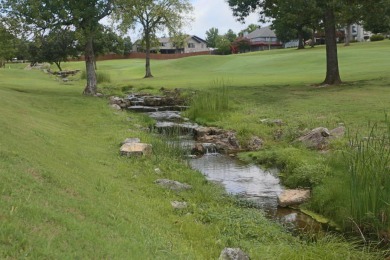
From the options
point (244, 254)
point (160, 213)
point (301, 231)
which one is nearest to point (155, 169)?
point (160, 213)

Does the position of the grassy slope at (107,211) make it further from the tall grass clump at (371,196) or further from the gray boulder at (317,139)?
the gray boulder at (317,139)

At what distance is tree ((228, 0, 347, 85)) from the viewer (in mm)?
22747

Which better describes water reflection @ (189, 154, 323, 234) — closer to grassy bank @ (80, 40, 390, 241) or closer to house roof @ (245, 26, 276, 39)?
grassy bank @ (80, 40, 390, 241)

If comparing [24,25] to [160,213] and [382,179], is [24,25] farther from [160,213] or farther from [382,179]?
[382,179]

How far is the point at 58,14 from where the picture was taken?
22531mm

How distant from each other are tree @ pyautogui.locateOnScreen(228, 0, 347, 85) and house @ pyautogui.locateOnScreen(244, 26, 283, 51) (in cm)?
8262

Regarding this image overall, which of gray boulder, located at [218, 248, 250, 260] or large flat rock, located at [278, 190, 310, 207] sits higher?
gray boulder, located at [218, 248, 250, 260]

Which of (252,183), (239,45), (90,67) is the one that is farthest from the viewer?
(239,45)

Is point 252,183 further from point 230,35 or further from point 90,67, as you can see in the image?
point 230,35

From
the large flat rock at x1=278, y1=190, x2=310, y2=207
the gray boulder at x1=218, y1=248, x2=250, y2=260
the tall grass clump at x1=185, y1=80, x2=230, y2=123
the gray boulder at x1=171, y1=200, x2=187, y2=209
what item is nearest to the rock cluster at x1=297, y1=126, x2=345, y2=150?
the large flat rock at x1=278, y1=190, x2=310, y2=207

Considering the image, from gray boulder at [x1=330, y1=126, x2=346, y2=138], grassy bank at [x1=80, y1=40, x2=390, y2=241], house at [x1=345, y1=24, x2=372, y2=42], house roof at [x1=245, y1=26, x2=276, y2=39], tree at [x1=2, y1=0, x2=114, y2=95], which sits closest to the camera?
grassy bank at [x1=80, y1=40, x2=390, y2=241]

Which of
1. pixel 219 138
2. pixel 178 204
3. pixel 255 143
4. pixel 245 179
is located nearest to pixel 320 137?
pixel 255 143

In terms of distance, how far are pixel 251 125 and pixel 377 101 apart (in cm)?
534

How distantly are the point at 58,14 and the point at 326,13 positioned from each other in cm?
1365
